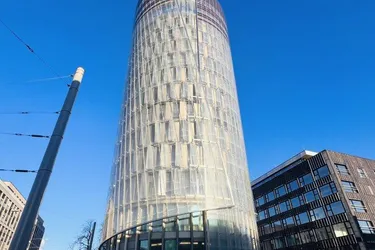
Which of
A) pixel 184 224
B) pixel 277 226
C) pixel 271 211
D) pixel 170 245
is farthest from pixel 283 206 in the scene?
pixel 170 245

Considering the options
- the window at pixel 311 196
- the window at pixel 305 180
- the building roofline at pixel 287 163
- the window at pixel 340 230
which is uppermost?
the building roofline at pixel 287 163

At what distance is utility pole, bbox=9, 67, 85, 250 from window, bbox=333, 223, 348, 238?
43545 mm

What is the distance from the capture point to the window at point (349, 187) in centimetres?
4338

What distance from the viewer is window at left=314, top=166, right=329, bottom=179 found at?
46281 mm

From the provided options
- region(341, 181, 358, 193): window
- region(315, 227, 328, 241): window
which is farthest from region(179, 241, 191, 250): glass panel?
region(341, 181, 358, 193): window

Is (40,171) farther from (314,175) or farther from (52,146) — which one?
(314,175)

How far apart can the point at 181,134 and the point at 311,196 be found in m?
29.2

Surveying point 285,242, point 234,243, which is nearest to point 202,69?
point 234,243

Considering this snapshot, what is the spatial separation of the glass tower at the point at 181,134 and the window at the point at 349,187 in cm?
1958

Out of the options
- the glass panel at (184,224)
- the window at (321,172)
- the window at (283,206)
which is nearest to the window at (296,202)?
the window at (283,206)

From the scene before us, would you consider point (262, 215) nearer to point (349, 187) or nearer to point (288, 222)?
point (288, 222)

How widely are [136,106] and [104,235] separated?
15.9 m

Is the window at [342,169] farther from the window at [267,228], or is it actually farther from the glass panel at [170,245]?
the glass panel at [170,245]

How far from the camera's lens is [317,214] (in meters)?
45.7
